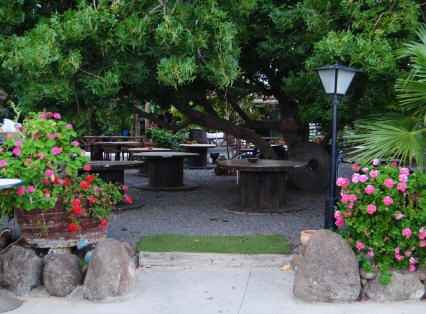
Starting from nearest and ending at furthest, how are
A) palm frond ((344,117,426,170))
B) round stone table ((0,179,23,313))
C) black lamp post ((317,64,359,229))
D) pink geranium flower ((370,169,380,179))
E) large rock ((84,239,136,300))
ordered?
1. round stone table ((0,179,23,313))
2. large rock ((84,239,136,300))
3. pink geranium flower ((370,169,380,179))
4. palm frond ((344,117,426,170))
5. black lamp post ((317,64,359,229))

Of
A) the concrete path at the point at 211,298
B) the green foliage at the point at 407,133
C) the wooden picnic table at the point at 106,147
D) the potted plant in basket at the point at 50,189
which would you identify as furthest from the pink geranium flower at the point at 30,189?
the wooden picnic table at the point at 106,147

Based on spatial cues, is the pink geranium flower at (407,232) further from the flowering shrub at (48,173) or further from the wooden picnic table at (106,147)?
the wooden picnic table at (106,147)

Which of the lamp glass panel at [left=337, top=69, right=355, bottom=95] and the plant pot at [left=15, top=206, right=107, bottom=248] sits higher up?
the lamp glass panel at [left=337, top=69, right=355, bottom=95]

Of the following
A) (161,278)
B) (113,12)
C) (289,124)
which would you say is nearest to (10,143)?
(161,278)

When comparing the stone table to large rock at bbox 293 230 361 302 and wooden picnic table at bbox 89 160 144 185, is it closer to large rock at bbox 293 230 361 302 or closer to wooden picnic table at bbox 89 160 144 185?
wooden picnic table at bbox 89 160 144 185

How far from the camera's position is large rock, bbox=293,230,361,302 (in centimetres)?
499

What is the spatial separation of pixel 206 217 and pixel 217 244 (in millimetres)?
2280

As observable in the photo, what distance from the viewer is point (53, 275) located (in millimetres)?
5277

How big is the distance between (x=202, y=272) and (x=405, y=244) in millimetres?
2096

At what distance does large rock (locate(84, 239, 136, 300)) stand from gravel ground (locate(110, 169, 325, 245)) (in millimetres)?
2012

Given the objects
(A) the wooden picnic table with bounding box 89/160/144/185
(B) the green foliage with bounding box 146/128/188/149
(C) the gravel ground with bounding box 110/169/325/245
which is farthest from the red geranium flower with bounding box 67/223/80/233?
(B) the green foliage with bounding box 146/128/188/149

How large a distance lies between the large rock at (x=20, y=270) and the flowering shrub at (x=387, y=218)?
299 cm

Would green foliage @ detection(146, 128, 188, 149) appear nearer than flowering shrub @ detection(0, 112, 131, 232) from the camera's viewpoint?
No

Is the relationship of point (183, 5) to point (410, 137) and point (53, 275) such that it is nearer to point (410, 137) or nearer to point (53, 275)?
point (410, 137)
